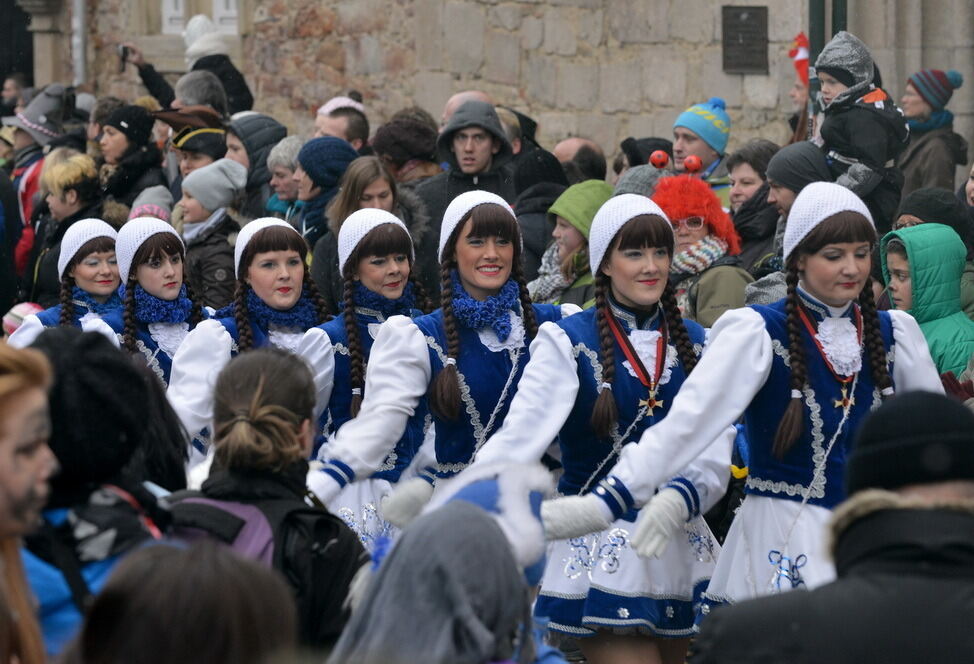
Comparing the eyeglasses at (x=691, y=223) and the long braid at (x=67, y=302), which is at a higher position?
the eyeglasses at (x=691, y=223)

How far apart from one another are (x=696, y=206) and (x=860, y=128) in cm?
128

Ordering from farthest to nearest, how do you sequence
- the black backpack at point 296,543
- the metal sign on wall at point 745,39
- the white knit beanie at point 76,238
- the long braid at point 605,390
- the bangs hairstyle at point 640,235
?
the metal sign on wall at point 745,39
the white knit beanie at point 76,238
the bangs hairstyle at point 640,235
the long braid at point 605,390
the black backpack at point 296,543

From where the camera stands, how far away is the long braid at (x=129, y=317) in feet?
23.2

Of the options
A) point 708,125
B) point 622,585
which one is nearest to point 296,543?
point 622,585

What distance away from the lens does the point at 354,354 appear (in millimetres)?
6363

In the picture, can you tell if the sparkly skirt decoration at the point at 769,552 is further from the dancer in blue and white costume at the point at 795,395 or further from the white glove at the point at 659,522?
the white glove at the point at 659,522

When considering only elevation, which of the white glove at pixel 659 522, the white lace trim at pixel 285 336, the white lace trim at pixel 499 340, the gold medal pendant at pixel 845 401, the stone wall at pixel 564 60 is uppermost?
the stone wall at pixel 564 60

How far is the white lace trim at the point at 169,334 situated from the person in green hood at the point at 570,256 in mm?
1646

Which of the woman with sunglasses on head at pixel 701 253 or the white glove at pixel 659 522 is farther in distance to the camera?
the woman with sunglasses on head at pixel 701 253

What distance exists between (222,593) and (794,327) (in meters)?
3.03

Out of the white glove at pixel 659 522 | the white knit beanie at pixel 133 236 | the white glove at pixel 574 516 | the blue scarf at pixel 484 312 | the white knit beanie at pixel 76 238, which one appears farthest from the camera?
the white knit beanie at pixel 76 238

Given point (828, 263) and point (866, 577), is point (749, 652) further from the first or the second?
point (828, 263)

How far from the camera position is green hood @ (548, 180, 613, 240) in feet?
24.7

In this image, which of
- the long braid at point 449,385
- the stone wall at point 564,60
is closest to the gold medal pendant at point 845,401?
the long braid at point 449,385
